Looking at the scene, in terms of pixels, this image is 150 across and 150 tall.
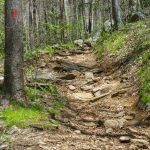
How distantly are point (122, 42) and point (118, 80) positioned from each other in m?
4.81

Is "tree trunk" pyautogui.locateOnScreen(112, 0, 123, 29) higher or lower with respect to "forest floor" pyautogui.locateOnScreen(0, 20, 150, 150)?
higher


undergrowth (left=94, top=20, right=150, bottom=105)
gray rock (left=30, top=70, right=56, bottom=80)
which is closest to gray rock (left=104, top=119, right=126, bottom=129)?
undergrowth (left=94, top=20, right=150, bottom=105)

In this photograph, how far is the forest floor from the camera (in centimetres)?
681

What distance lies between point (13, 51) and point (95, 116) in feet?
8.20

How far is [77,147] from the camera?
662 centimetres

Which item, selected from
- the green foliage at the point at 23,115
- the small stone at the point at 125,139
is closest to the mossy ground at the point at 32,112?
the green foliage at the point at 23,115

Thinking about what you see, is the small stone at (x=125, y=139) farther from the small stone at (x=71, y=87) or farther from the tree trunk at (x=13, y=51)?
the small stone at (x=71, y=87)

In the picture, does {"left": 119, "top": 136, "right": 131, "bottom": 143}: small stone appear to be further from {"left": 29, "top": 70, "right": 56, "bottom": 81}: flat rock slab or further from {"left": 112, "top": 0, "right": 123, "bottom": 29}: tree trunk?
{"left": 112, "top": 0, "right": 123, "bottom": 29}: tree trunk

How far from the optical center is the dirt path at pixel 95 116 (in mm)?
6781

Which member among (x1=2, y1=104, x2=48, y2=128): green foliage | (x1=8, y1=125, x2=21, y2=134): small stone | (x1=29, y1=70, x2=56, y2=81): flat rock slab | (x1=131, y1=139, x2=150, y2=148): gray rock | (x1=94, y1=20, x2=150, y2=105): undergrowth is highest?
(x1=94, y1=20, x2=150, y2=105): undergrowth

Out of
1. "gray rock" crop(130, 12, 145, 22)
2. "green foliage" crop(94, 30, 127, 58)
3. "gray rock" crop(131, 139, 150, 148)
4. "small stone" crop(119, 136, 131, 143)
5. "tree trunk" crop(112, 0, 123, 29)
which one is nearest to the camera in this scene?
"gray rock" crop(131, 139, 150, 148)

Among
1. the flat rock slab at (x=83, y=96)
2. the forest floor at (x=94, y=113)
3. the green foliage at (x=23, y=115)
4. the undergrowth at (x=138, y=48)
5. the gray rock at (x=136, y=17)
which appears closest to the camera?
the forest floor at (x=94, y=113)

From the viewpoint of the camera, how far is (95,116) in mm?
8891

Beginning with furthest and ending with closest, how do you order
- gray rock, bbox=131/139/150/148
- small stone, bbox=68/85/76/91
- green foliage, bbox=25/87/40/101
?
small stone, bbox=68/85/76/91 → green foliage, bbox=25/87/40/101 → gray rock, bbox=131/139/150/148
